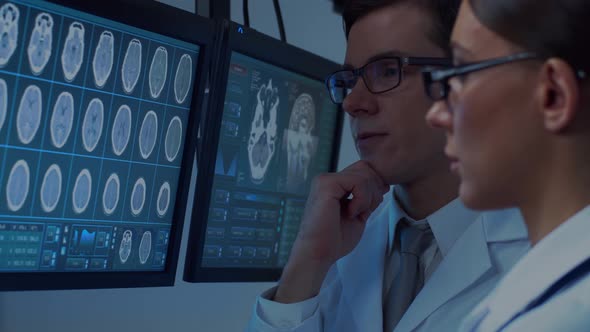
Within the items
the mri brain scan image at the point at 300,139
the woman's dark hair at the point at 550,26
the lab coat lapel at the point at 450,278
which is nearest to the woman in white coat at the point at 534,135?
the woman's dark hair at the point at 550,26

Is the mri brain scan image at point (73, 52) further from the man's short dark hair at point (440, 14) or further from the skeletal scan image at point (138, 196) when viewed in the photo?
Result: the man's short dark hair at point (440, 14)

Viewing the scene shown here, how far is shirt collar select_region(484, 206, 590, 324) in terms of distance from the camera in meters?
0.73

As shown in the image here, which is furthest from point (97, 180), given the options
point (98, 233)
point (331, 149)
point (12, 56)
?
point (331, 149)

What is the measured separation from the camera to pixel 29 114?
1.03 meters

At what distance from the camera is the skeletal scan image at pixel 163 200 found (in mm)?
1231

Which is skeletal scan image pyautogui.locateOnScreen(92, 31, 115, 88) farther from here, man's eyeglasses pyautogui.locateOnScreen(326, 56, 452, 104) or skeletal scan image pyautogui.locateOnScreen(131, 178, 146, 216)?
man's eyeglasses pyautogui.locateOnScreen(326, 56, 452, 104)

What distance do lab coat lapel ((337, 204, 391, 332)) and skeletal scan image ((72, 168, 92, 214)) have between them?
47cm

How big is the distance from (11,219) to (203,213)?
1.10 ft

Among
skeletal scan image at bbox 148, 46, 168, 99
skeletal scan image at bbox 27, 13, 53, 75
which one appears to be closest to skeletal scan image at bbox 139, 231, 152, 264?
skeletal scan image at bbox 148, 46, 168, 99

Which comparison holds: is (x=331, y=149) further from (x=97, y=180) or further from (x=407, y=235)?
(x=97, y=180)

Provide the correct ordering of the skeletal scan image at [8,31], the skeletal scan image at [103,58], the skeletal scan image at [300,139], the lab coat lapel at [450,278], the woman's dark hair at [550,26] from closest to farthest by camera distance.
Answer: the woman's dark hair at [550,26] < the skeletal scan image at [8,31] < the skeletal scan image at [103,58] < the lab coat lapel at [450,278] < the skeletal scan image at [300,139]

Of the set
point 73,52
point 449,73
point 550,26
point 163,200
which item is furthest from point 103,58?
point 550,26

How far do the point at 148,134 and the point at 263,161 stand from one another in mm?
262

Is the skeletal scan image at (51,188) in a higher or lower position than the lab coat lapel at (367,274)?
higher
